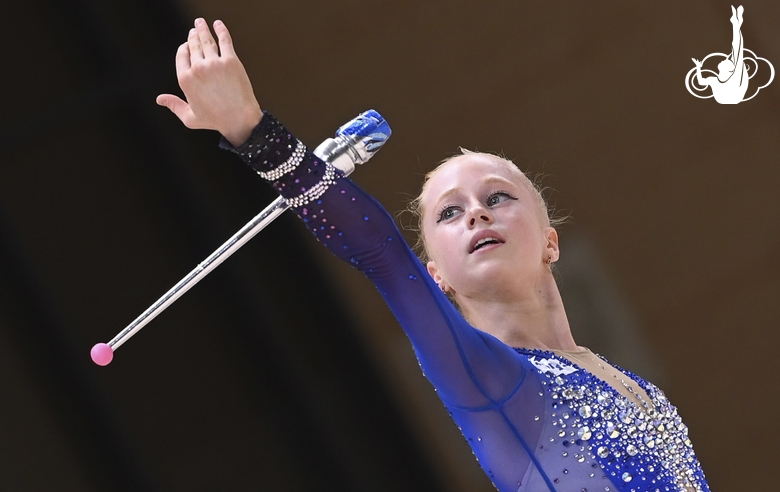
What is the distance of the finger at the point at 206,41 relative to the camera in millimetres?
839

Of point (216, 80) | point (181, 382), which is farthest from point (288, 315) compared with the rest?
point (216, 80)

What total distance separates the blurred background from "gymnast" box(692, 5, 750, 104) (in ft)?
0.10

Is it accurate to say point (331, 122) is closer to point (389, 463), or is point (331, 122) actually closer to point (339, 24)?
point (339, 24)

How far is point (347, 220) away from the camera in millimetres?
892

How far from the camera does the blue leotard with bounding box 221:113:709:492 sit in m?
0.88

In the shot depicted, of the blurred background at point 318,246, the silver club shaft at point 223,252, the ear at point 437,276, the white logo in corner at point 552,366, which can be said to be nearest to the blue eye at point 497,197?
the ear at point 437,276

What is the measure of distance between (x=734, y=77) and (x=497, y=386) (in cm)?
180

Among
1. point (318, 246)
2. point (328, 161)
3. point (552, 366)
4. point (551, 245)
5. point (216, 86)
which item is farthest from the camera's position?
point (318, 246)

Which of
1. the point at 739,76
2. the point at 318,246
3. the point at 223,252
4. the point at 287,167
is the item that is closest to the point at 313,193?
the point at 287,167

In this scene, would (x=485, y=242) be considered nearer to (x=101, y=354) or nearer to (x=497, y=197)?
(x=497, y=197)

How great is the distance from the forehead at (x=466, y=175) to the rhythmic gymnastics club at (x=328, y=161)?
0.91ft

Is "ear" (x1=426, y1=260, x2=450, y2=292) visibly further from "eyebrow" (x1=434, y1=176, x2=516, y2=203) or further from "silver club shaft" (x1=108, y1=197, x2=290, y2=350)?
"silver club shaft" (x1=108, y1=197, x2=290, y2=350)

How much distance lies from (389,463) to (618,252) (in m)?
0.83

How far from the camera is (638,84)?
2.49 metres
